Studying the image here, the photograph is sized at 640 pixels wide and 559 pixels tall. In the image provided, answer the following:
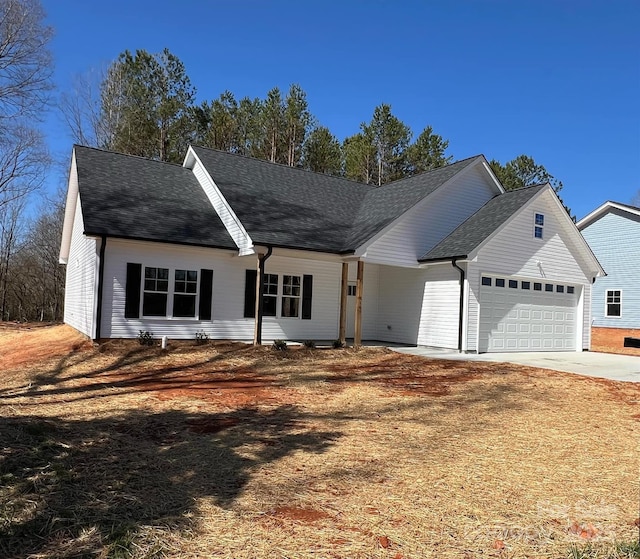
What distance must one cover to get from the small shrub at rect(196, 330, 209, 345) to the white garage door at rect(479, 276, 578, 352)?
8336 mm

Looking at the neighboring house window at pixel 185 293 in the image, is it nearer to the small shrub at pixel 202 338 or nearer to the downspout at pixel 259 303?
A: the small shrub at pixel 202 338

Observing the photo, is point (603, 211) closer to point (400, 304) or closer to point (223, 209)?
point (400, 304)

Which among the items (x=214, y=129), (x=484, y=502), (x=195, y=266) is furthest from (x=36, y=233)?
(x=484, y=502)

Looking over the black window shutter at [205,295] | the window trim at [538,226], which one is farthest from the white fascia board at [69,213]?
the window trim at [538,226]

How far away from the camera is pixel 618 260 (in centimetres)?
2750

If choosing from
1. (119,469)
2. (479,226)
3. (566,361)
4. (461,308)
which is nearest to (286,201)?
(479,226)

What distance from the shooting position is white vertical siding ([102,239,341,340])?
46.7 ft

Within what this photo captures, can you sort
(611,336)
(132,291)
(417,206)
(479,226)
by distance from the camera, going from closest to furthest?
(132,291)
(417,206)
(479,226)
(611,336)

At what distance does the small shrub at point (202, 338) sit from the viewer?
1494cm

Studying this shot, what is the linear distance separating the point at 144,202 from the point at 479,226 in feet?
35.0

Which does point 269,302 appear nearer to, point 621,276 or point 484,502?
point 484,502

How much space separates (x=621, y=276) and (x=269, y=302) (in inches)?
787

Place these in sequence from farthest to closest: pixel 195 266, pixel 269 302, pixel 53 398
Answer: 1. pixel 269 302
2. pixel 195 266
3. pixel 53 398

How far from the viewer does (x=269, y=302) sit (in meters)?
16.8
